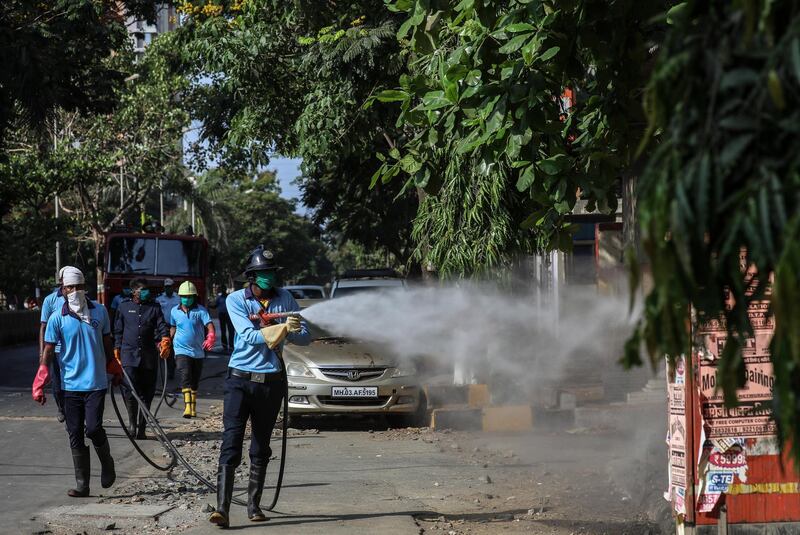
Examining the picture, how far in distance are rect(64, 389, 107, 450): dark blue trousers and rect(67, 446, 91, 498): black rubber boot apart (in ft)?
0.18

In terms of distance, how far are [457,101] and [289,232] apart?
81.1 meters

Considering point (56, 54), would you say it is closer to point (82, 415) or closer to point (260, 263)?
point (82, 415)

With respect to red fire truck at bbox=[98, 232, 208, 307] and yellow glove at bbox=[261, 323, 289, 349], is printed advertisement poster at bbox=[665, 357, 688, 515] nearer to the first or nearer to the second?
yellow glove at bbox=[261, 323, 289, 349]

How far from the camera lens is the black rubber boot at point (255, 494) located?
777cm

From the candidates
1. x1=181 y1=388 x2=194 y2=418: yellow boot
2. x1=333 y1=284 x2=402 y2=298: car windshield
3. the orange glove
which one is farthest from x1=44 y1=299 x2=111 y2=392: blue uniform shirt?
x1=333 y1=284 x2=402 y2=298: car windshield

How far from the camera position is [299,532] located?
7.39 meters

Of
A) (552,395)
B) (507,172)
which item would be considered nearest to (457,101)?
(507,172)

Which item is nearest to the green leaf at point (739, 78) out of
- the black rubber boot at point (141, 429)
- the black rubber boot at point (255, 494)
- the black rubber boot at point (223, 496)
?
the black rubber boot at point (223, 496)

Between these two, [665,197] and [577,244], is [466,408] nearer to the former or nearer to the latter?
[577,244]

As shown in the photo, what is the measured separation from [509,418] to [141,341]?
462 cm

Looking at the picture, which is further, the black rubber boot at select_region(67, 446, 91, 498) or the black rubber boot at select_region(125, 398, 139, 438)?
the black rubber boot at select_region(125, 398, 139, 438)

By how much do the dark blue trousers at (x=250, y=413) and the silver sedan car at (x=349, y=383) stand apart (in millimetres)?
5907

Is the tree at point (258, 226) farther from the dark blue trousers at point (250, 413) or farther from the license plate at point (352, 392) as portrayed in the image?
the dark blue trousers at point (250, 413)

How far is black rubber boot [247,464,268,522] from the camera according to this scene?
7.77 m
